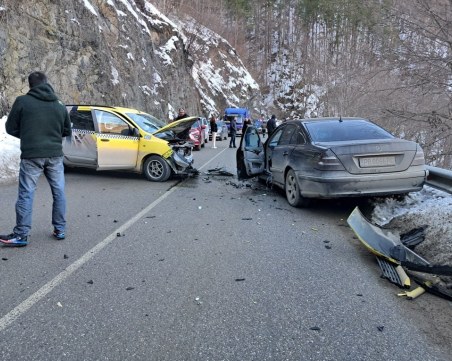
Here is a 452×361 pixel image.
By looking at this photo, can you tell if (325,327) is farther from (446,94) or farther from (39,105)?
(446,94)

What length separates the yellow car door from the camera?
984cm

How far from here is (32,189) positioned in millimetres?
4941

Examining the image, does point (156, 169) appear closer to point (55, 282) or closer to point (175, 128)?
point (175, 128)

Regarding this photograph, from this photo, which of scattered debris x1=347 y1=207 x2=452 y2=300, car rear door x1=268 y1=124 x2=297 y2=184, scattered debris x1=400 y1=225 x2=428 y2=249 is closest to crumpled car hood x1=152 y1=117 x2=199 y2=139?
car rear door x1=268 y1=124 x2=297 y2=184

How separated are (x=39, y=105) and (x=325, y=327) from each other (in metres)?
3.92

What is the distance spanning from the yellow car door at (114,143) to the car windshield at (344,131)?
450 centimetres

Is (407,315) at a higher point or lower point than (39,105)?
lower

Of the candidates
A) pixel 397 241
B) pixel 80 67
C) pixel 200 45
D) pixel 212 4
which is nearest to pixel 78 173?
pixel 397 241

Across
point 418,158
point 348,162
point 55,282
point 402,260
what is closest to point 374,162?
point 348,162

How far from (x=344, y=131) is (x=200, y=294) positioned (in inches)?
179

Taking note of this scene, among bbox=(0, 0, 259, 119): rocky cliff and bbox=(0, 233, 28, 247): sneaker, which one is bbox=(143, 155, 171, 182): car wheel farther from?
bbox=(0, 0, 259, 119): rocky cliff

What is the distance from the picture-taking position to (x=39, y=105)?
15.8 ft

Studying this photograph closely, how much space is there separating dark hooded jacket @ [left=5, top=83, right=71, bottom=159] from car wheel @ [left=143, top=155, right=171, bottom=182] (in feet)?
16.6

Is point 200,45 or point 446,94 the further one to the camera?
point 200,45
